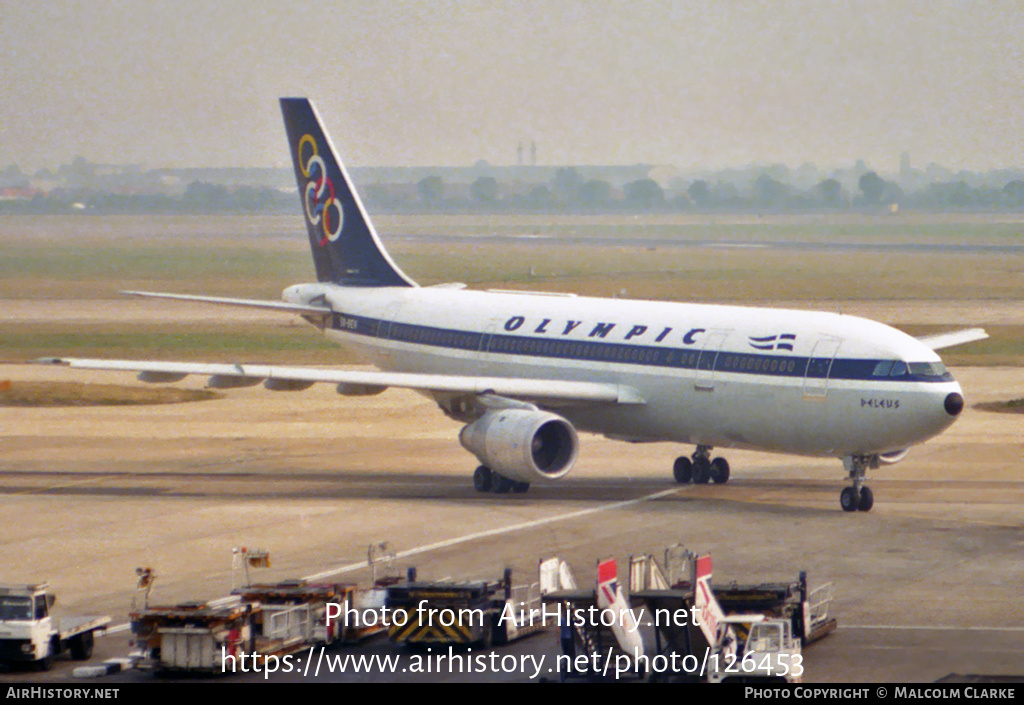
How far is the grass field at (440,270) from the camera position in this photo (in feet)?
229

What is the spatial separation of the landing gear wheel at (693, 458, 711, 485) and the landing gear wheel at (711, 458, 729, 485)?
0.54 feet

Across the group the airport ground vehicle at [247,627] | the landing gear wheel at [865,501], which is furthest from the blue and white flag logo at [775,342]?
the airport ground vehicle at [247,627]

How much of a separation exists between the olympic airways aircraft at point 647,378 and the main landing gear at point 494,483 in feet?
0.15

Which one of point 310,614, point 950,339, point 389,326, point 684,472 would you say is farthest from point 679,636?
point 389,326

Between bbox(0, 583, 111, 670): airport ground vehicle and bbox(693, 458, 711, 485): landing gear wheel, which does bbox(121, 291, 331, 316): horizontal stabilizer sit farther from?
bbox(0, 583, 111, 670): airport ground vehicle

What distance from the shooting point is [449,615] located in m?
20.6

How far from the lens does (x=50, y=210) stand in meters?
167

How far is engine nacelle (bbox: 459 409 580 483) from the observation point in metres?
31.8

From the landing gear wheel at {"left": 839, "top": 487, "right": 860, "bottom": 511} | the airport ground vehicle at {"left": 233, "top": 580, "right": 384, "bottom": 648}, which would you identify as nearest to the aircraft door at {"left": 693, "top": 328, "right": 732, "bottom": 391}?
the landing gear wheel at {"left": 839, "top": 487, "right": 860, "bottom": 511}

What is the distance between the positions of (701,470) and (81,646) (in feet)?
59.0

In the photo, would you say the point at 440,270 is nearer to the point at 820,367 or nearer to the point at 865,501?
the point at 820,367

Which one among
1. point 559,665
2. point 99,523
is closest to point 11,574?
point 99,523

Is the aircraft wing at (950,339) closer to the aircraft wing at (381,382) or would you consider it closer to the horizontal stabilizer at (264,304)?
the aircraft wing at (381,382)
